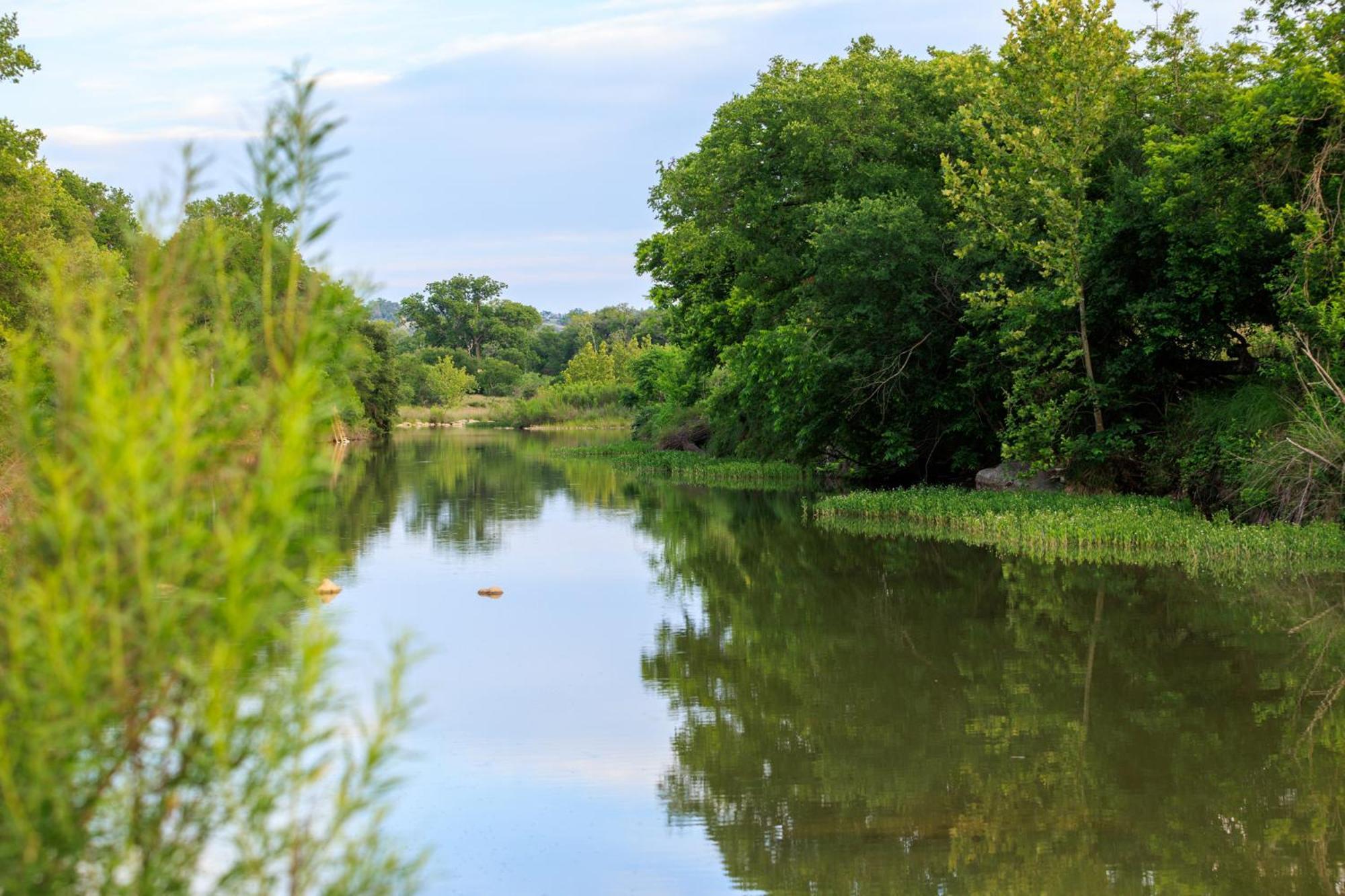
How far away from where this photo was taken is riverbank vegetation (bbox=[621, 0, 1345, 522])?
64.9 feet

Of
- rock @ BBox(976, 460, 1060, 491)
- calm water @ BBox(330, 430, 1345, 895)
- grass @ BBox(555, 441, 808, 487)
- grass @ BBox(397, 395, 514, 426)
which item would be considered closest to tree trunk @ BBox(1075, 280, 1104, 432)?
rock @ BBox(976, 460, 1060, 491)

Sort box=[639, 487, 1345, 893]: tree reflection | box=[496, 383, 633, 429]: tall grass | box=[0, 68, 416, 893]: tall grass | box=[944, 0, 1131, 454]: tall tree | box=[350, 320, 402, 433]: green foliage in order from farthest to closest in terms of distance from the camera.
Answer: box=[496, 383, 633, 429]: tall grass, box=[350, 320, 402, 433]: green foliage, box=[944, 0, 1131, 454]: tall tree, box=[639, 487, 1345, 893]: tree reflection, box=[0, 68, 416, 893]: tall grass

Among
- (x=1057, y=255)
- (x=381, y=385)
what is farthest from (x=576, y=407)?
(x=1057, y=255)

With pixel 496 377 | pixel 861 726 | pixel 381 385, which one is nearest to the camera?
pixel 861 726

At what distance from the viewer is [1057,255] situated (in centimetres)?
2425

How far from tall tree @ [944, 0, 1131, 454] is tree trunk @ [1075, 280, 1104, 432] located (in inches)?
0.9

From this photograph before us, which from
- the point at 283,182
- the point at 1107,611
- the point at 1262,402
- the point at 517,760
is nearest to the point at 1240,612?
the point at 1107,611

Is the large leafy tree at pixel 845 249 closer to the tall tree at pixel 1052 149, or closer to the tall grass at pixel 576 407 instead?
the tall tree at pixel 1052 149

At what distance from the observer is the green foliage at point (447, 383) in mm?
101000

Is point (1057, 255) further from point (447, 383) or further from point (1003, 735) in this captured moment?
point (447, 383)

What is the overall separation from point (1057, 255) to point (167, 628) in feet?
76.2

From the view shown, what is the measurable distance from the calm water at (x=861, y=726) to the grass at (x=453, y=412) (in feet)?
248

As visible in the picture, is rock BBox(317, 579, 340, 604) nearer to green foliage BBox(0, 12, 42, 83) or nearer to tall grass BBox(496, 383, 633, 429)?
green foliage BBox(0, 12, 42, 83)

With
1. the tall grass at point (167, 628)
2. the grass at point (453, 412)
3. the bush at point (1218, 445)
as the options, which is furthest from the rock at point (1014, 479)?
the grass at point (453, 412)
